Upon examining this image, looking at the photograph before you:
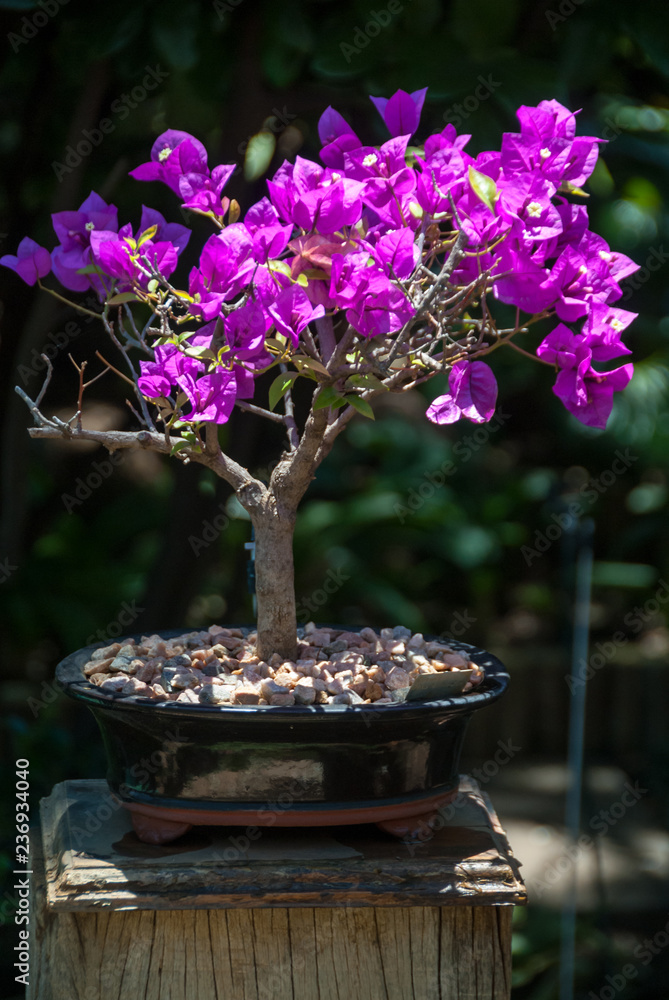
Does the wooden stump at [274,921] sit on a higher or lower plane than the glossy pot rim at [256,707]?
lower

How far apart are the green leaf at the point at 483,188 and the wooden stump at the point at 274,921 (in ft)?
2.33

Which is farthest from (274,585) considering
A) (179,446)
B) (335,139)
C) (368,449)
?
(368,449)

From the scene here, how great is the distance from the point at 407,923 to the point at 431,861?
3.1 inches

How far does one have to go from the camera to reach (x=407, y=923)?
1107 millimetres

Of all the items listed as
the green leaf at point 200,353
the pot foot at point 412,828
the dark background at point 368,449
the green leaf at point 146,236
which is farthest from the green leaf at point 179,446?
the dark background at point 368,449

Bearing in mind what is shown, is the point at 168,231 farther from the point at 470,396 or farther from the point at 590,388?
the point at 590,388

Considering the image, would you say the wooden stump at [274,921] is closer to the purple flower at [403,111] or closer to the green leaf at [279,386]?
the green leaf at [279,386]

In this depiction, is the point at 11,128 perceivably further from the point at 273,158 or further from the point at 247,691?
the point at 247,691

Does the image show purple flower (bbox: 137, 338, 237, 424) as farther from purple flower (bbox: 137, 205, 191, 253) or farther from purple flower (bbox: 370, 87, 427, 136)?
purple flower (bbox: 370, 87, 427, 136)

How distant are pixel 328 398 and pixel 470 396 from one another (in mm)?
157

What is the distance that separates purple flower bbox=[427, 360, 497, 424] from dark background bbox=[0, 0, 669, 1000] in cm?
76

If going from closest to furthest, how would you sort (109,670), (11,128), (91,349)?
(109,670) → (91,349) → (11,128)

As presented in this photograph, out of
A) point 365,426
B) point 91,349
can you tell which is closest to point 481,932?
point 91,349

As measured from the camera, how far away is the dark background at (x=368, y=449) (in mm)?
1727
